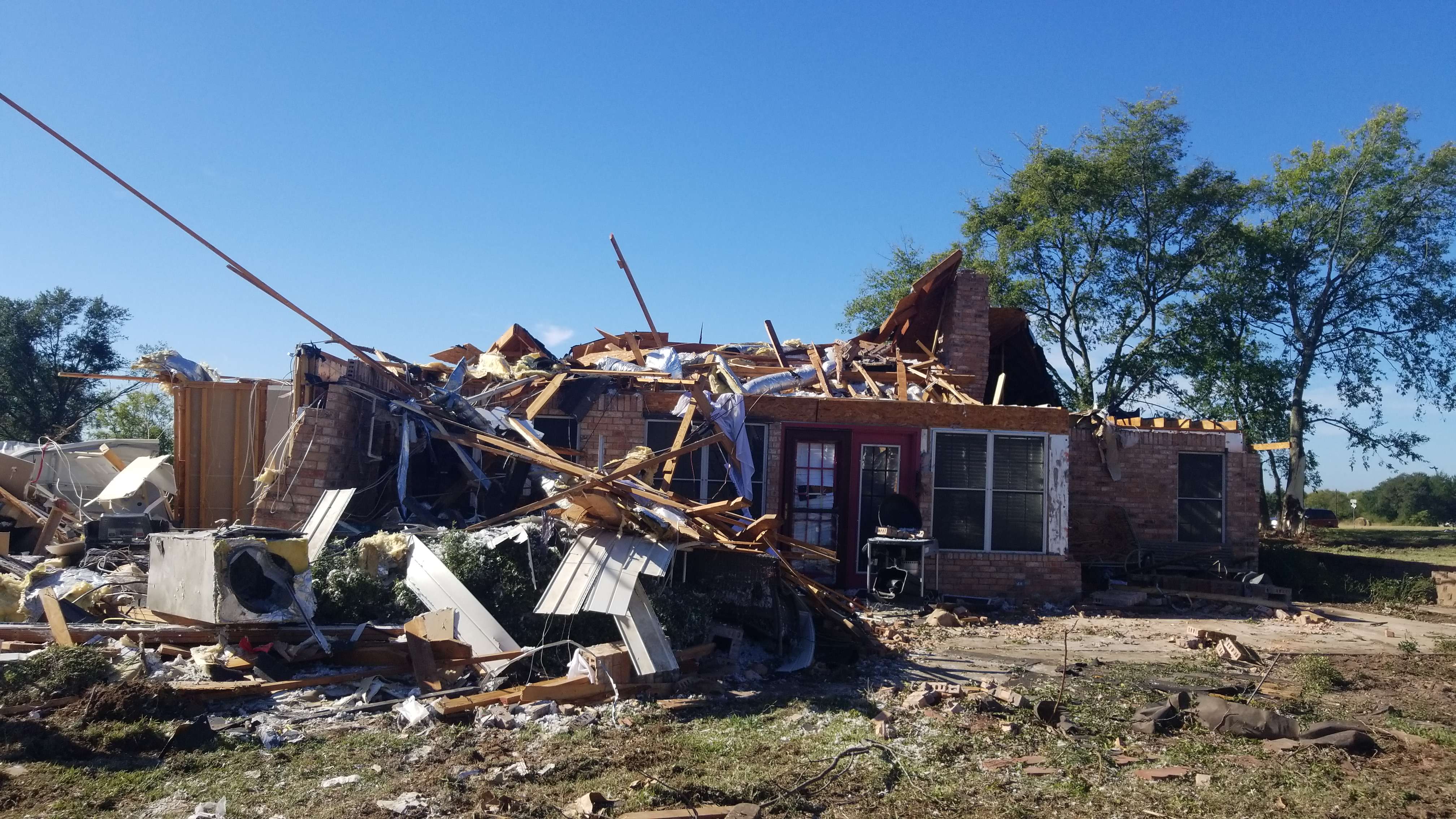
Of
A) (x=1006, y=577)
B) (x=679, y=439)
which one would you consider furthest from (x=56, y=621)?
(x=1006, y=577)

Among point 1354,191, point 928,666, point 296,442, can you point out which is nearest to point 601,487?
point 928,666

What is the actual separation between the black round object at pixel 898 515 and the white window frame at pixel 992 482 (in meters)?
0.48

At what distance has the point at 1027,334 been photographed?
50.9 ft

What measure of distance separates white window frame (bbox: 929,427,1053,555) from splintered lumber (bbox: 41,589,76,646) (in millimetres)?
8635

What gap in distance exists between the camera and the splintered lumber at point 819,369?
12.4 metres

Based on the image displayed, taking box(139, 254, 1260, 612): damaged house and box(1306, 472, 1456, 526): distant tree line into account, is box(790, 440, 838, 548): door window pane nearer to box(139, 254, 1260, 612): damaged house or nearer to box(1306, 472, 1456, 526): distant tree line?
box(139, 254, 1260, 612): damaged house

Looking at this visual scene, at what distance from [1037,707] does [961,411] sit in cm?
574

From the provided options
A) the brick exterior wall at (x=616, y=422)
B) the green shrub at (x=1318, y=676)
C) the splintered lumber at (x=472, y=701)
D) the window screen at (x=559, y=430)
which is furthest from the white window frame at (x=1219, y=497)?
the splintered lumber at (x=472, y=701)

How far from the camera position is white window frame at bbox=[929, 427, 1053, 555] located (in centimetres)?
1179

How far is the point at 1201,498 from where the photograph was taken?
14352 millimetres

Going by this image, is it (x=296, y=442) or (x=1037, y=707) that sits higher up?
(x=296, y=442)

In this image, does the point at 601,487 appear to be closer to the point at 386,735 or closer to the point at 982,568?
the point at 386,735

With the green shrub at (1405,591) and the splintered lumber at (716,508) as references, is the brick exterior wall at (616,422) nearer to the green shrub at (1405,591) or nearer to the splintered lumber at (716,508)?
the splintered lumber at (716,508)

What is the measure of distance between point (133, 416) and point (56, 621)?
34428mm
